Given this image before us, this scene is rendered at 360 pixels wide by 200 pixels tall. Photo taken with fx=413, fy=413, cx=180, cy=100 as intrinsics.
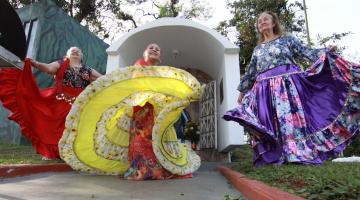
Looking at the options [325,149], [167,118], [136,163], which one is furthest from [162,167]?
[325,149]

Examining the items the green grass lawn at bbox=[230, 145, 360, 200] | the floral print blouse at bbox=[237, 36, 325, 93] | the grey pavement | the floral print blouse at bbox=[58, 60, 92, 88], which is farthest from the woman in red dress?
the green grass lawn at bbox=[230, 145, 360, 200]

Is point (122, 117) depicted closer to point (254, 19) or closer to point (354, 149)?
point (354, 149)

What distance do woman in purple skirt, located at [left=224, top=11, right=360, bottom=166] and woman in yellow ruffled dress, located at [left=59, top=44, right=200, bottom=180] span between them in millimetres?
741

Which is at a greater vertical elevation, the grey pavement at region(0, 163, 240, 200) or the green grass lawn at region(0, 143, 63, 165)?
the green grass lawn at region(0, 143, 63, 165)

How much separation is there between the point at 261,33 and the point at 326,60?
3.22 feet

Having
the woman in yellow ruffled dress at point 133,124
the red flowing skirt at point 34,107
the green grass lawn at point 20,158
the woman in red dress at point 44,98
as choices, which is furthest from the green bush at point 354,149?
the green grass lawn at point 20,158

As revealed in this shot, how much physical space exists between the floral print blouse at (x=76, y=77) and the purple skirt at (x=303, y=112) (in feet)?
8.46

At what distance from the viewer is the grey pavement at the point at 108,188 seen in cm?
363

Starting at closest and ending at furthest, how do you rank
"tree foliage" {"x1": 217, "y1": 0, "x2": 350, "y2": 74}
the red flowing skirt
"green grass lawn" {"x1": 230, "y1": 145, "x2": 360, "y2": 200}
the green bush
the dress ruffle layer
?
"green grass lawn" {"x1": 230, "y1": 145, "x2": 360, "y2": 200}
the dress ruffle layer
the red flowing skirt
the green bush
"tree foliage" {"x1": 217, "y1": 0, "x2": 350, "y2": 74}

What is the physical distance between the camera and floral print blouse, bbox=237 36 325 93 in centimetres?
539

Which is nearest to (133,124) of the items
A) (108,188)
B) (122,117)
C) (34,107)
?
(122,117)

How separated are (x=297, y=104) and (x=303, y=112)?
12cm

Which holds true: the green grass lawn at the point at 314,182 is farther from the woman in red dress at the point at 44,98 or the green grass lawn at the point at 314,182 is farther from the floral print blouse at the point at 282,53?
the woman in red dress at the point at 44,98

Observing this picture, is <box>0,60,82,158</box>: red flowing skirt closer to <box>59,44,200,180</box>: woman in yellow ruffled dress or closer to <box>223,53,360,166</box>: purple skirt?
<box>59,44,200,180</box>: woman in yellow ruffled dress
